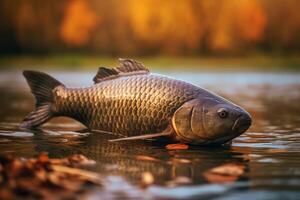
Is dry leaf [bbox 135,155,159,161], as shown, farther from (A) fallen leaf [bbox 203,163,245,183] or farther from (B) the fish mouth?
(B) the fish mouth

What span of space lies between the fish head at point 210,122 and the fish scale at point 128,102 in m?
0.18

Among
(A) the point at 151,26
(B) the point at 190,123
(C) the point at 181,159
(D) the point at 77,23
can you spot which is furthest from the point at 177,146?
(D) the point at 77,23

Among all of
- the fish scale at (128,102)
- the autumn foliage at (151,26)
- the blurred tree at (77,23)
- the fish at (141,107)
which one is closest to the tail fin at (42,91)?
the fish at (141,107)

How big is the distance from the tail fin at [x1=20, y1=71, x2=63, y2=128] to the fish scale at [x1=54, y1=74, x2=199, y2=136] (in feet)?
0.39

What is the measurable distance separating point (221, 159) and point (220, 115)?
602 mm

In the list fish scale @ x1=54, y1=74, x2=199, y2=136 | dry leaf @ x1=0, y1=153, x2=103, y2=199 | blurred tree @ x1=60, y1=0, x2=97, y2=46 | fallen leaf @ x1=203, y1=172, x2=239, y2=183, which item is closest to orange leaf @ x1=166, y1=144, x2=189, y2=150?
fish scale @ x1=54, y1=74, x2=199, y2=136

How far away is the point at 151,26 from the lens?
100 ft

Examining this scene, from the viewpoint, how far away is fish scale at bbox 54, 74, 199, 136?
17.5ft

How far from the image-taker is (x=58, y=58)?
31.2 meters

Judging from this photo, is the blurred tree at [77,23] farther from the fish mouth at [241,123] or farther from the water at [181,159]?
the fish mouth at [241,123]

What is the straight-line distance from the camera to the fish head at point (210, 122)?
5.00 m

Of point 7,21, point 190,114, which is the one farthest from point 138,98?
point 7,21

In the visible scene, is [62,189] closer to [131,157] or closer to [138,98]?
[131,157]

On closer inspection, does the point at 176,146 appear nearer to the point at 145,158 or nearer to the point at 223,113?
the point at 223,113
